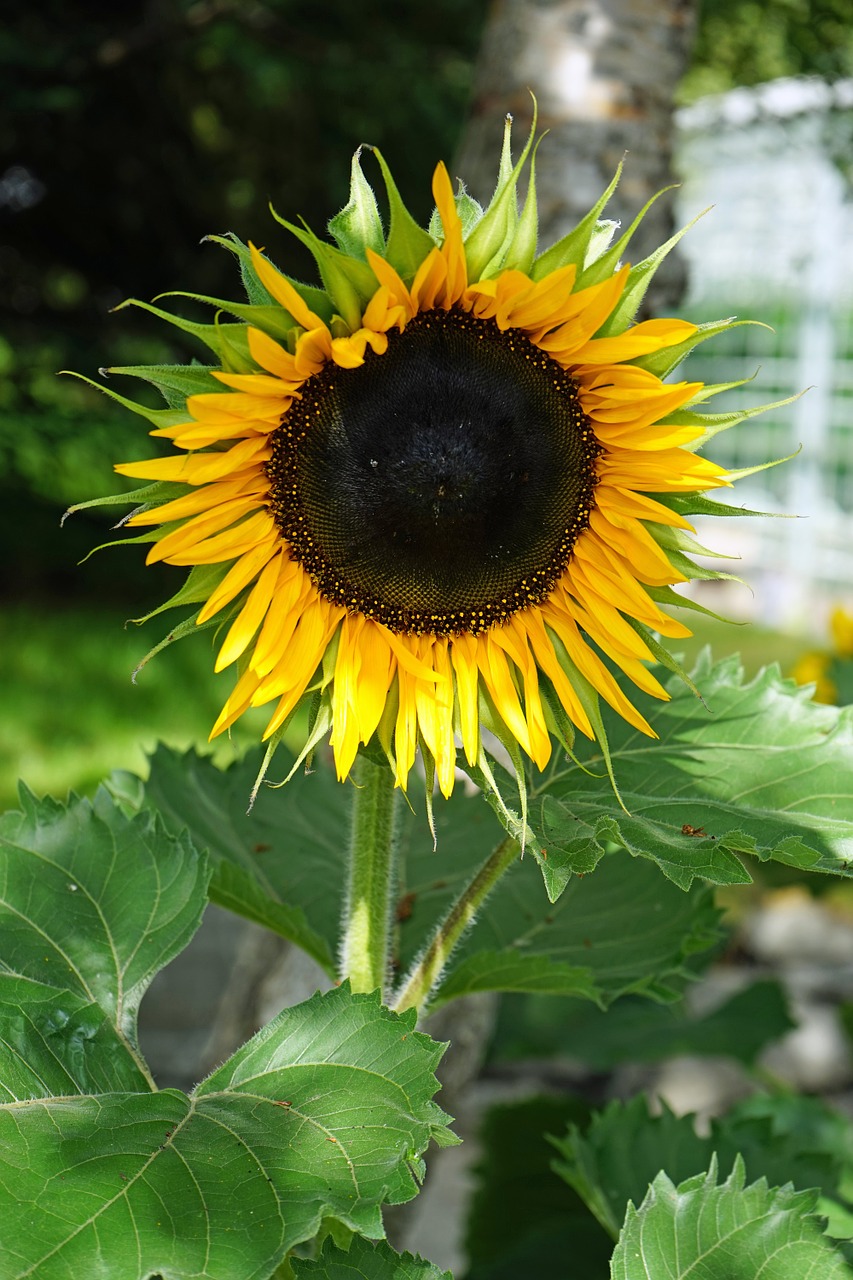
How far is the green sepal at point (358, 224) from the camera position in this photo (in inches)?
40.1

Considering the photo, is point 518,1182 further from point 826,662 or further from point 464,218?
point 464,218

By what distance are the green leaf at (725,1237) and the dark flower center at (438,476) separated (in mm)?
526

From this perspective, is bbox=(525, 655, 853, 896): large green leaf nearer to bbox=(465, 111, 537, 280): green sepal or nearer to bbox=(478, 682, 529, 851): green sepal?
bbox=(478, 682, 529, 851): green sepal

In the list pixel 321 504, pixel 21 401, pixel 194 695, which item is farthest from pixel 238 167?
pixel 321 504

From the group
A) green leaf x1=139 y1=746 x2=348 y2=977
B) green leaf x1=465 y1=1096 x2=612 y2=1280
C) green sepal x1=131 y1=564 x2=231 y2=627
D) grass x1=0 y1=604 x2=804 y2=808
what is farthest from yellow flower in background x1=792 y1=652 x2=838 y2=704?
green sepal x1=131 y1=564 x2=231 y2=627

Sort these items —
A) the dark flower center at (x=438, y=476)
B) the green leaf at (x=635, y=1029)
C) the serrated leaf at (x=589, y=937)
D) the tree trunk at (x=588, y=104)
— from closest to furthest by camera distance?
the dark flower center at (x=438, y=476), the serrated leaf at (x=589, y=937), the tree trunk at (x=588, y=104), the green leaf at (x=635, y=1029)

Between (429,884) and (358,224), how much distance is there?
82 centimetres

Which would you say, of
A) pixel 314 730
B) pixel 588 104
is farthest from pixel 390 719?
pixel 588 104

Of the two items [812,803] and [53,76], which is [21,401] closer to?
[53,76]

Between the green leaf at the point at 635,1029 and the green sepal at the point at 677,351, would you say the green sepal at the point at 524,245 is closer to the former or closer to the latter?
the green sepal at the point at 677,351

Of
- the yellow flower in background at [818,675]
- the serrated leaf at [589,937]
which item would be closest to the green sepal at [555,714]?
the serrated leaf at [589,937]

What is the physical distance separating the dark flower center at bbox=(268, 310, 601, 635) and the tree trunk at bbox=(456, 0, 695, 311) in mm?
948

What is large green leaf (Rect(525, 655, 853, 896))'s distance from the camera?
1.00 metres

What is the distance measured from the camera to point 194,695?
4.99 metres
